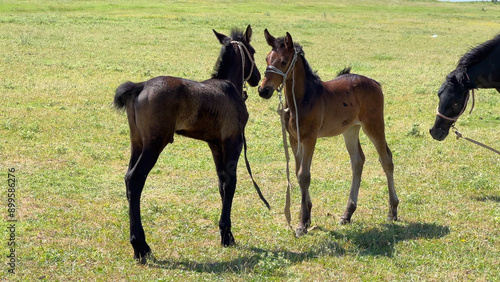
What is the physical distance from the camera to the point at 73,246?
22.1 ft

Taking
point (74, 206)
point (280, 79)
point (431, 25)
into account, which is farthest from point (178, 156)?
point (431, 25)

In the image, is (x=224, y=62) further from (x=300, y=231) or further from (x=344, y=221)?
(x=344, y=221)

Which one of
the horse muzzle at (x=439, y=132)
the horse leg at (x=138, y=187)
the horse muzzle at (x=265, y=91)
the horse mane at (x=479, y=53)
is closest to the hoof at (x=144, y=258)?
the horse leg at (x=138, y=187)

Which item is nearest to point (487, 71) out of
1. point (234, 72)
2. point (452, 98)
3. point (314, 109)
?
point (452, 98)

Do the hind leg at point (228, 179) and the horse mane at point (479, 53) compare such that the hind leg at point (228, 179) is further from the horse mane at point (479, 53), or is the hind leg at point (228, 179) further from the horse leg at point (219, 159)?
the horse mane at point (479, 53)

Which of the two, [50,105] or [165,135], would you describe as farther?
[50,105]

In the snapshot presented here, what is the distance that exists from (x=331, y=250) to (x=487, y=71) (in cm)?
285

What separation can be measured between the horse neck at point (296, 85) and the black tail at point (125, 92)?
79.2 inches

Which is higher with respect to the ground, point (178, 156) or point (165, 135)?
point (165, 135)

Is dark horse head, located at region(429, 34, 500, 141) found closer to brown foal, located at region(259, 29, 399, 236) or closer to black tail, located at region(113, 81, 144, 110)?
brown foal, located at region(259, 29, 399, 236)

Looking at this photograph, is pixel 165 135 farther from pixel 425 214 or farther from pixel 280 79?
pixel 425 214

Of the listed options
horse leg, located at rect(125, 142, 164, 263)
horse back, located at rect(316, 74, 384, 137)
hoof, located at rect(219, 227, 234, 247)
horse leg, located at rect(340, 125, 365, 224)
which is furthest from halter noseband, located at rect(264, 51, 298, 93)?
hoof, located at rect(219, 227, 234, 247)

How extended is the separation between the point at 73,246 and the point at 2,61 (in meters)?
16.4

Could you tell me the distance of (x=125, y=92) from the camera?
6352mm
